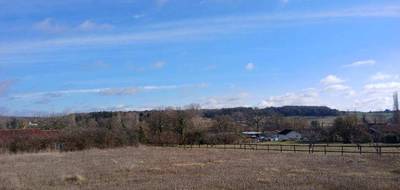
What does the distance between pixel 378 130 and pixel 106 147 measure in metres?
62.6

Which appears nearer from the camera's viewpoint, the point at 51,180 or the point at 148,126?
the point at 51,180

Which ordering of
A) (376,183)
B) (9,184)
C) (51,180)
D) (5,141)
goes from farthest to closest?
(5,141) < (51,180) < (9,184) < (376,183)

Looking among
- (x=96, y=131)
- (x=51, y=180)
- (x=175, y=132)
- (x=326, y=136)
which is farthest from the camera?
(x=326, y=136)

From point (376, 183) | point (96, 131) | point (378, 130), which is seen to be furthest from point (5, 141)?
point (378, 130)

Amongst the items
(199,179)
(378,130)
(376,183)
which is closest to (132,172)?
(199,179)

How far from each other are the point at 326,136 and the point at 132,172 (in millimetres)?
88228

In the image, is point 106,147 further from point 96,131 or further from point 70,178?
point 70,178

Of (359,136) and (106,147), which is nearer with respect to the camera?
(106,147)

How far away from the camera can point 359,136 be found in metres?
109

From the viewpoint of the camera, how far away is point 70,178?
28516mm

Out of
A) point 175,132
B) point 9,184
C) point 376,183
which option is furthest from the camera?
point 175,132

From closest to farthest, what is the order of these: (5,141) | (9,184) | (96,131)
Answer: 1. (9,184)
2. (5,141)
3. (96,131)

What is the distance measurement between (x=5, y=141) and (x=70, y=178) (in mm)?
47039

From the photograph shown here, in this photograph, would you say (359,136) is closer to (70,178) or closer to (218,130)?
(218,130)
